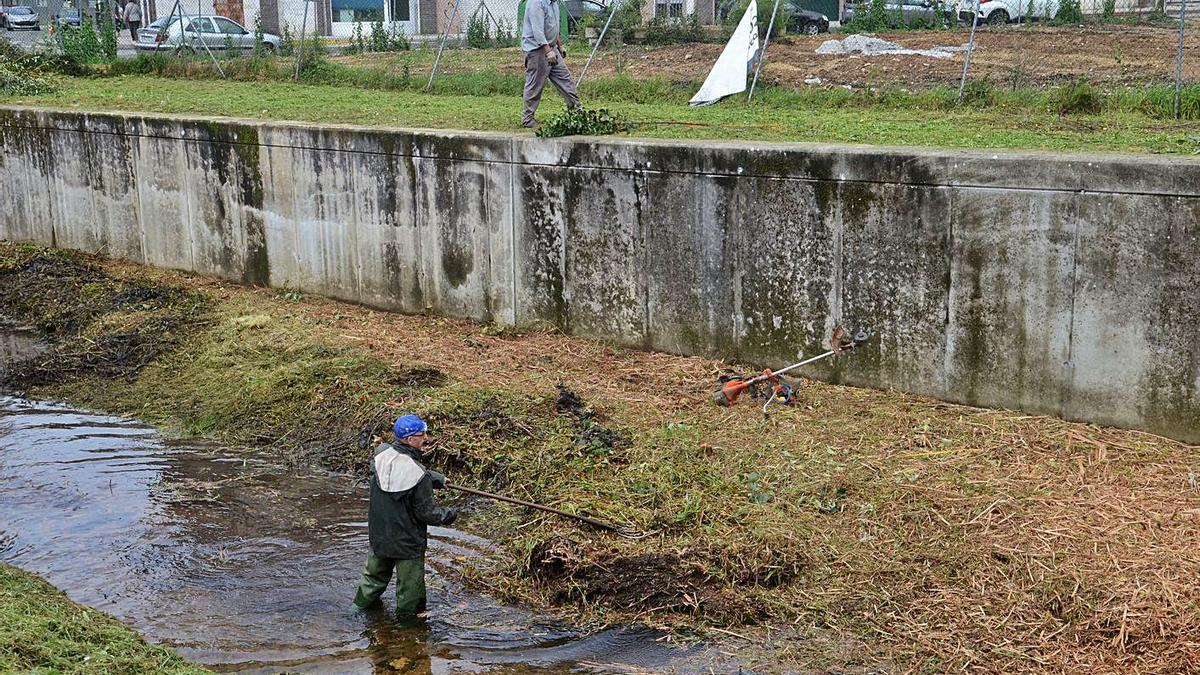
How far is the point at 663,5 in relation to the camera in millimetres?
23422

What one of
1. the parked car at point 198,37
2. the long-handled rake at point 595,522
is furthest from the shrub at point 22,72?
the long-handled rake at point 595,522

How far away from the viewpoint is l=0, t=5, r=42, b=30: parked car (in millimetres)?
36750

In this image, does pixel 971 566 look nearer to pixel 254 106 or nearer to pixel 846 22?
pixel 254 106

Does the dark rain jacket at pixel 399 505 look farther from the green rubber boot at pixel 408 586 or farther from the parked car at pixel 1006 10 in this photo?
the parked car at pixel 1006 10

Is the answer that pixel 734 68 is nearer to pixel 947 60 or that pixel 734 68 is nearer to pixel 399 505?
pixel 947 60

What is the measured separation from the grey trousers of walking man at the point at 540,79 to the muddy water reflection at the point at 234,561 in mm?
4897

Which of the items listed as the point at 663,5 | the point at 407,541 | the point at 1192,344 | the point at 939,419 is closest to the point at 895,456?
the point at 939,419

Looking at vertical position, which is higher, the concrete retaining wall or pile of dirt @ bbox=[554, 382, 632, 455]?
the concrete retaining wall

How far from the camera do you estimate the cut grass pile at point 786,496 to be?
22.3 feet

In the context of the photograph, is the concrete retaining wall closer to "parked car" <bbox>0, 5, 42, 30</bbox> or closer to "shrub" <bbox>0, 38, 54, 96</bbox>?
"shrub" <bbox>0, 38, 54, 96</bbox>

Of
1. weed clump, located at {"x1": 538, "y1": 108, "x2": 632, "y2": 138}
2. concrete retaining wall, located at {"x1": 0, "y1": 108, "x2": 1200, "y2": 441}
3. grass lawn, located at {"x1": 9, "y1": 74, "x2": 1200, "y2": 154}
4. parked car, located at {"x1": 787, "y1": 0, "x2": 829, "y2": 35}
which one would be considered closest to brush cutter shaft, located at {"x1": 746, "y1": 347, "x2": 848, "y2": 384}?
concrete retaining wall, located at {"x1": 0, "y1": 108, "x2": 1200, "y2": 441}

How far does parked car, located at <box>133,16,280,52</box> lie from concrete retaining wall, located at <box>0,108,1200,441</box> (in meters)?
9.33

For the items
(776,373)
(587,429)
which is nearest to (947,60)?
(776,373)

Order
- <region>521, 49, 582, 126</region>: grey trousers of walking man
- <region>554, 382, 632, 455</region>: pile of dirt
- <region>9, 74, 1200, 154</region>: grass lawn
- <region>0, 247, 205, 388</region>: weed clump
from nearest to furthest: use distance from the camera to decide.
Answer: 1. <region>554, 382, 632, 455</region>: pile of dirt
2. <region>9, 74, 1200, 154</region>: grass lawn
3. <region>0, 247, 205, 388</region>: weed clump
4. <region>521, 49, 582, 126</region>: grey trousers of walking man
